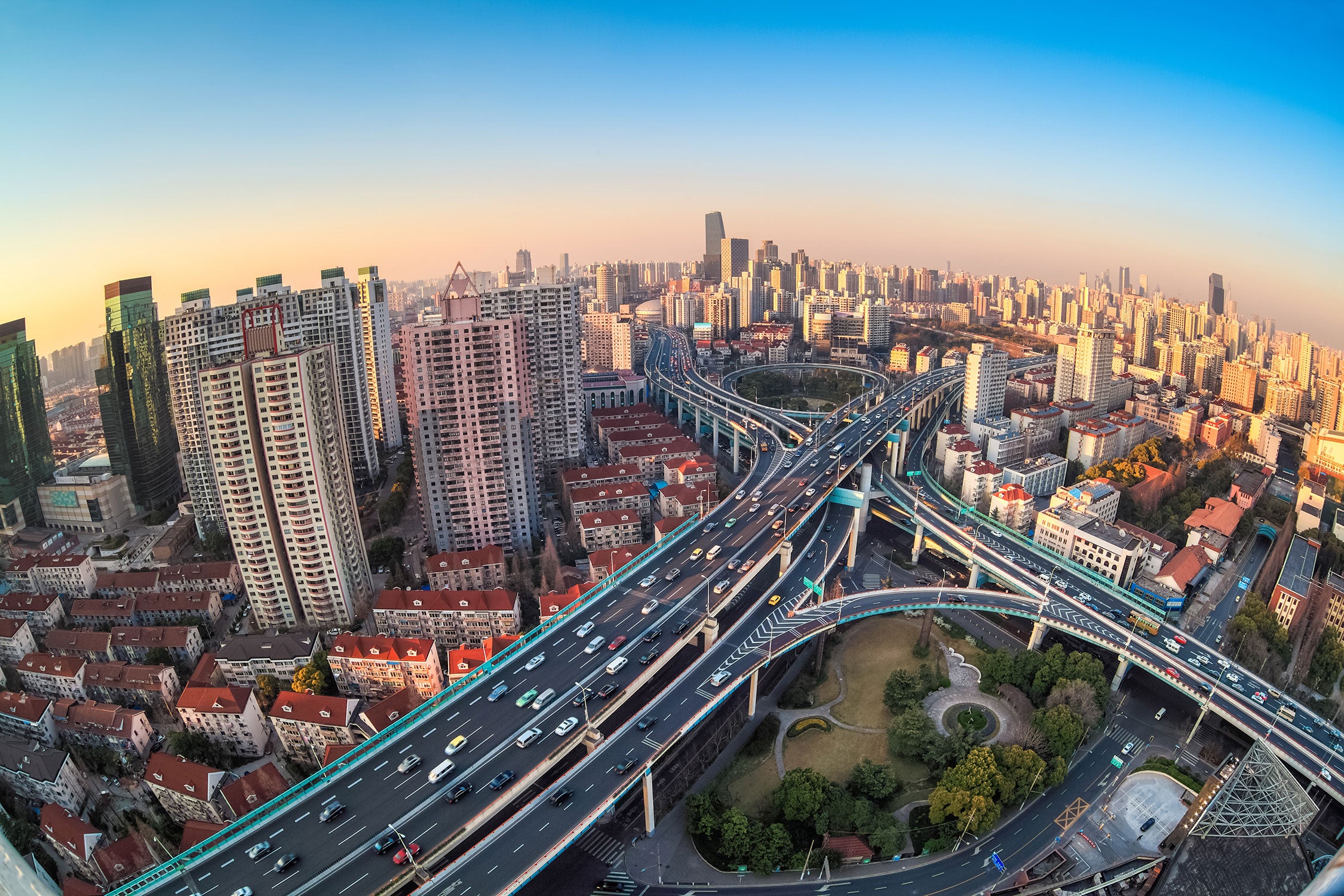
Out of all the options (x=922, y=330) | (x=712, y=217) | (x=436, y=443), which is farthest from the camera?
(x=712, y=217)

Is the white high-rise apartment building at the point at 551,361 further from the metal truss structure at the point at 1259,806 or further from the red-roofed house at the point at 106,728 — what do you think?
the metal truss structure at the point at 1259,806

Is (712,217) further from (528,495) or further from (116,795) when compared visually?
(116,795)

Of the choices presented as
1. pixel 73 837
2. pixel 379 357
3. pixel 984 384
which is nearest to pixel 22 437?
pixel 379 357

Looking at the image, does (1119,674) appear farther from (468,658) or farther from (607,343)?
(607,343)

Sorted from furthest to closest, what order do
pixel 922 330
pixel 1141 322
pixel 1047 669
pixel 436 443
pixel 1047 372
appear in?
pixel 922 330
pixel 1141 322
pixel 1047 372
pixel 436 443
pixel 1047 669

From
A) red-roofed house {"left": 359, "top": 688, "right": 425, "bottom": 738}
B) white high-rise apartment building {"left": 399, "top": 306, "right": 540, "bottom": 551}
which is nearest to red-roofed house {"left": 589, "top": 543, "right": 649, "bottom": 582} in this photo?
white high-rise apartment building {"left": 399, "top": 306, "right": 540, "bottom": 551}

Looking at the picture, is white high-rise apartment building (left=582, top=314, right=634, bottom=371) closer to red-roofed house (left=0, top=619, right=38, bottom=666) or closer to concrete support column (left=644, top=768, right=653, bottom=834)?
red-roofed house (left=0, top=619, right=38, bottom=666)

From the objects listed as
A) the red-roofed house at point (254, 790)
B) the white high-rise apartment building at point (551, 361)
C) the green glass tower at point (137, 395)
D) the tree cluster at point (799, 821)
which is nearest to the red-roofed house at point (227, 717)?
the red-roofed house at point (254, 790)

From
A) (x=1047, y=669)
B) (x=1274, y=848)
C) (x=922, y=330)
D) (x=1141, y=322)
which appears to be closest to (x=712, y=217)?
(x=922, y=330)
